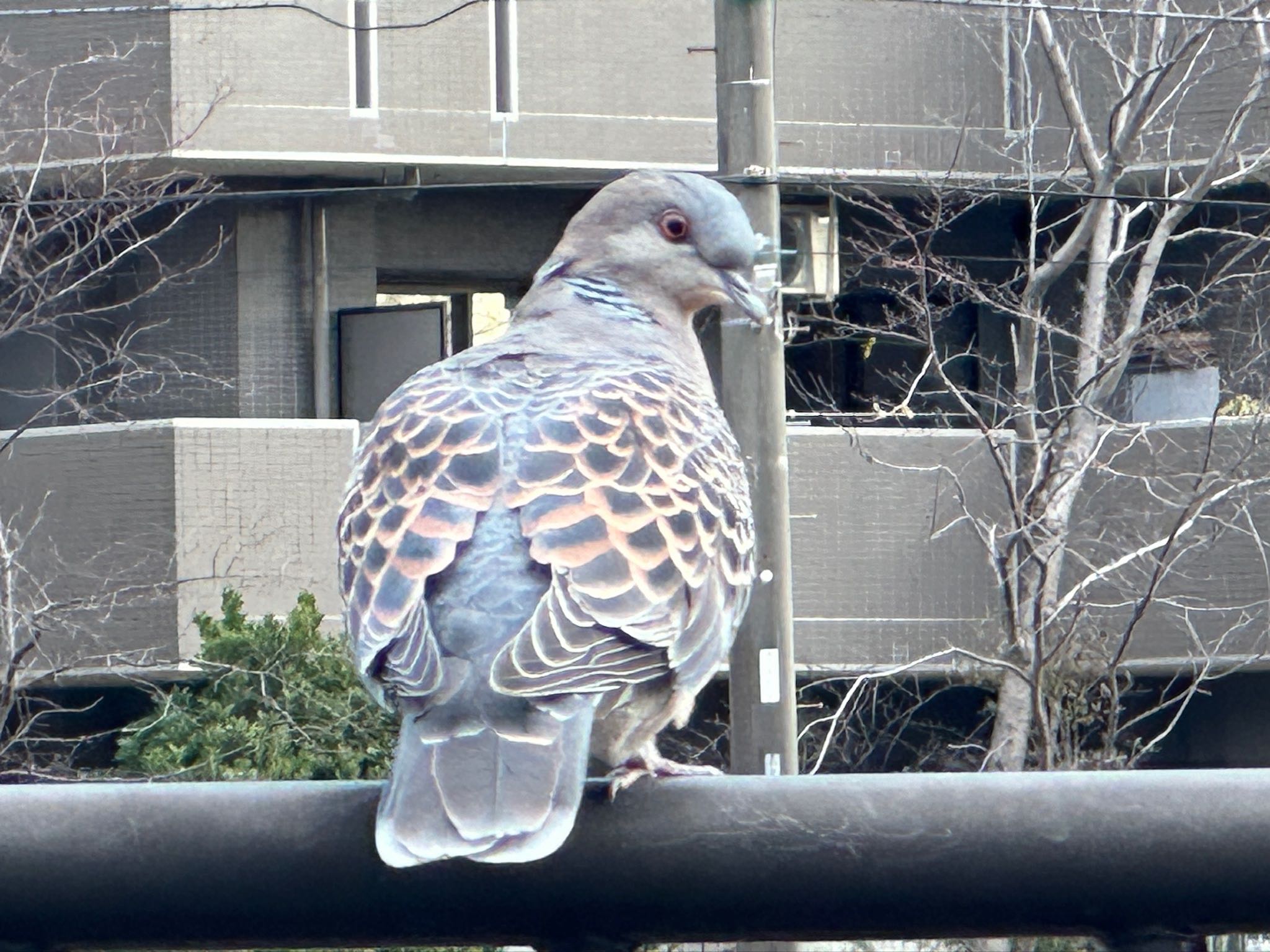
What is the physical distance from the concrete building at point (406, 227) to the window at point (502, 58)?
0.06 feet

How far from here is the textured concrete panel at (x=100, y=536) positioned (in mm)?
12438

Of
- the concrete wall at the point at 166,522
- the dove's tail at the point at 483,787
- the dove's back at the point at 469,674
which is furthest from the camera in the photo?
the concrete wall at the point at 166,522

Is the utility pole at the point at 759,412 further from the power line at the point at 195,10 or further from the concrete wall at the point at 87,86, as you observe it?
the concrete wall at the point at 87,86

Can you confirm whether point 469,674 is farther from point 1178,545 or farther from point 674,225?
point 1178,545

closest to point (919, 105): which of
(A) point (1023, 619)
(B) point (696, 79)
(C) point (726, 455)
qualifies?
(B) point (696, 79)

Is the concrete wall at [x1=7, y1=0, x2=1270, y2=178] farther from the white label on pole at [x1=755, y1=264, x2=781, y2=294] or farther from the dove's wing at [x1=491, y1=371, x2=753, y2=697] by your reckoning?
the dove's wing at [x1=491, y1=371, x2=753, y2=697]

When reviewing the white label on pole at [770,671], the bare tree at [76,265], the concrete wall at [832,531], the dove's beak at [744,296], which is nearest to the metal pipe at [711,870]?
the dove's beak at [744,296]

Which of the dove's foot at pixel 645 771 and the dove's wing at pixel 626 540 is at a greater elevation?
the dove's wing at pixel 626 540

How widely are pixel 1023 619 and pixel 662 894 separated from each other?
1079 cm

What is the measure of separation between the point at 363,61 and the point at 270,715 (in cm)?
469

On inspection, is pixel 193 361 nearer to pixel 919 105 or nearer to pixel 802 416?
pixel 802 416

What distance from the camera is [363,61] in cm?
1299

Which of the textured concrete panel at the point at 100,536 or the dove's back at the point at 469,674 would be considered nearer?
the dove's back at the point at 469,674

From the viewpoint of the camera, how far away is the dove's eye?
4090 millimetres
